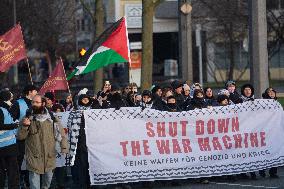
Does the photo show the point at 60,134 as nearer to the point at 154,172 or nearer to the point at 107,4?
the point at 154,172

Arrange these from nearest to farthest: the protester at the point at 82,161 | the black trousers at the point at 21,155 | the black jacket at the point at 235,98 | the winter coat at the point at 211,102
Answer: the protester at the point at 82,161, the black trousers at the point at 21,155, the winter coat at the point at 211,102, the black jacket at the point at 235,98

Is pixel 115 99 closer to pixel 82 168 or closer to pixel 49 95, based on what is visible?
pixel 82 168

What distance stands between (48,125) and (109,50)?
3138mm

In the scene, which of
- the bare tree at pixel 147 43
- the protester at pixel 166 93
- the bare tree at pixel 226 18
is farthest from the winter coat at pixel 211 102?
the bare tree at pixel 226 18

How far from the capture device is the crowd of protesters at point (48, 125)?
42.0ft

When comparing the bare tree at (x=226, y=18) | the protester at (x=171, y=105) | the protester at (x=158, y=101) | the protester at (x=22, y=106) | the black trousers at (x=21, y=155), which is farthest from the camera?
the bare tree at (x=226, y=18)

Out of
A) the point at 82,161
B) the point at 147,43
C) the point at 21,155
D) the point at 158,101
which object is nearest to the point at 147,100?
the point at 158,101

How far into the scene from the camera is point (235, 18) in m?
49.4

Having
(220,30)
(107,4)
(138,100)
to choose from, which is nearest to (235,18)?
(220,30)

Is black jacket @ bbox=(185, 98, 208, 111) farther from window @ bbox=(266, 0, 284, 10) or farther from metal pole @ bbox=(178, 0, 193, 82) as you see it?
window @ bbox=(266, 0, 284, 10)

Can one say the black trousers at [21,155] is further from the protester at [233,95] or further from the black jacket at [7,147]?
the protester at [233,95]

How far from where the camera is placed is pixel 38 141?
503 inches

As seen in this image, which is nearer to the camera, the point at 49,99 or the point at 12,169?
the point at 12,169

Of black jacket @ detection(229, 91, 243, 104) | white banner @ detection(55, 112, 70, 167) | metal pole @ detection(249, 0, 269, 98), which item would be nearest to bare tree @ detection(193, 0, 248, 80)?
metal pole @ detection(249, 0, 269, 98)
